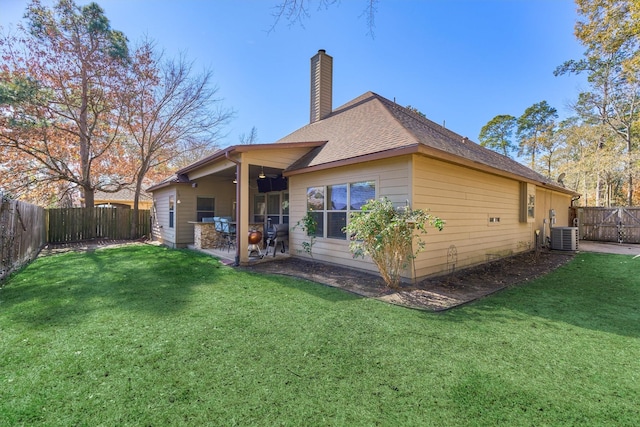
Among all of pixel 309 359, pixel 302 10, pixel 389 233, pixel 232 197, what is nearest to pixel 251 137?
pixel 232 197

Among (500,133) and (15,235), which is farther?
(500,133)

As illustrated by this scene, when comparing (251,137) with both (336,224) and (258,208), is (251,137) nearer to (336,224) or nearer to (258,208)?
(258,208)

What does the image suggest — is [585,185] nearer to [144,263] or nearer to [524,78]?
[524,78]

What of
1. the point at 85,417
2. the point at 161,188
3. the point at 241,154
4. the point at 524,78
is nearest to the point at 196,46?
the point at 161,188

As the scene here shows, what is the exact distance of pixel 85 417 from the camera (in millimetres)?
1864

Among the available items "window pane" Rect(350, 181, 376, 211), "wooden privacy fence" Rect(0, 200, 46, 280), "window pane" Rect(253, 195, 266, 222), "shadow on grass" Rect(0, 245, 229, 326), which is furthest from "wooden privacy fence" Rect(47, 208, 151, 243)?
"window pane" Rect(350, 181, 376, 211)

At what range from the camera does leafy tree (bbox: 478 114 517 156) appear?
28.4 metres

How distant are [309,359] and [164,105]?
15.6 m

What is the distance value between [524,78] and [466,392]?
18.5 meters

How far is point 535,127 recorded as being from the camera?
87.4 feet

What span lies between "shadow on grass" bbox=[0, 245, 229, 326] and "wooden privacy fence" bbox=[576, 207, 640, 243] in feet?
56.9

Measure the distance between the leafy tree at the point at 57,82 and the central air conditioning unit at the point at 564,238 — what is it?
1950 cm

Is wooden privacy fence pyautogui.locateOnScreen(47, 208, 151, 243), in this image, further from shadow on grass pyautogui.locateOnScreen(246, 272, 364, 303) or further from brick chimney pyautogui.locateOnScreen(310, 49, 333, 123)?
shadow on grass pyautogui.locateOnScreen(246, 272, 364, 303)

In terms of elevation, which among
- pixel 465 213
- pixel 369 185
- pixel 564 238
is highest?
pixel 369 185
